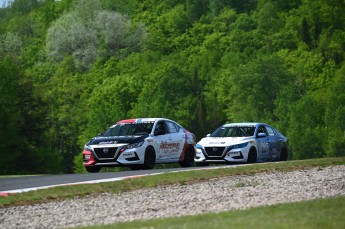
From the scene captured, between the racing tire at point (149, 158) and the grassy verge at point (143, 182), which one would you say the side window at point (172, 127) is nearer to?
the racing tire at point (149, 158)

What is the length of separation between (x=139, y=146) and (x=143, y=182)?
17.0ft

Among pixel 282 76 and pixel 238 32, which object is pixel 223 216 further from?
pixel 238 32

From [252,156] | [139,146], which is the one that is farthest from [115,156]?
[252,156]

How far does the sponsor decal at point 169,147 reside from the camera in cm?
2812

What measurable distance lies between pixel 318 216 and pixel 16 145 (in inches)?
2495

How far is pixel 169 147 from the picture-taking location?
2845 cm

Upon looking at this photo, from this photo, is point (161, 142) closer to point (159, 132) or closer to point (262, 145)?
point (159, 132)

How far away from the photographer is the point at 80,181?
22.7 m

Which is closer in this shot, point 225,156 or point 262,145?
point 225,156

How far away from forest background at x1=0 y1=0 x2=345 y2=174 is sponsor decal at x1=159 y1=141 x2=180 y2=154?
44305 millimetres

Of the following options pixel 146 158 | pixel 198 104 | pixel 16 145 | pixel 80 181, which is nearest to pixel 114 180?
pixel 80 181

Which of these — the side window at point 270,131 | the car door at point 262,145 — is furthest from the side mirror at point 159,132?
the side window at point 270,131

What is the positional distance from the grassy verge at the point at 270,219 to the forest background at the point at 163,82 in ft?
190

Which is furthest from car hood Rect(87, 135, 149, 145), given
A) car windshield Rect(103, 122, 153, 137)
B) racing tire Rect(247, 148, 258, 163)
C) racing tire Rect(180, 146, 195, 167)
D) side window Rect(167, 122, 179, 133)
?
racing tire Rect(247, 148, 258, 163)
